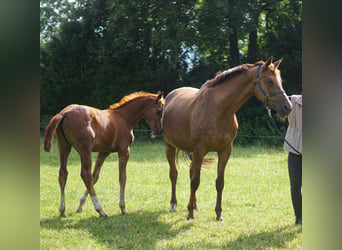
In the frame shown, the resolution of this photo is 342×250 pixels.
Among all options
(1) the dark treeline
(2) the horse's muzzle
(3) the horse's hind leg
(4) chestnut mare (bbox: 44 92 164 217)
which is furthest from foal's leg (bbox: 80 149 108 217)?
(1) the dark treeline

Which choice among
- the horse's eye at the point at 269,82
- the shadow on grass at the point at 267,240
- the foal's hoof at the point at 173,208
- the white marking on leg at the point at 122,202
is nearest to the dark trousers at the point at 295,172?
the shadow on grass at the point at 267,240

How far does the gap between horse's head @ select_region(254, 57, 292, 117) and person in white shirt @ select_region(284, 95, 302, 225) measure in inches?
6.6

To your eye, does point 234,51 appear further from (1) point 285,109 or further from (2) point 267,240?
(2) point 267,240

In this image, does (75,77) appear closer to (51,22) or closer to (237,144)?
(51,22)

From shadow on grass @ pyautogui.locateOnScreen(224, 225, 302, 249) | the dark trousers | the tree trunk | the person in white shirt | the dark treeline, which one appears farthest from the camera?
the tree trunk

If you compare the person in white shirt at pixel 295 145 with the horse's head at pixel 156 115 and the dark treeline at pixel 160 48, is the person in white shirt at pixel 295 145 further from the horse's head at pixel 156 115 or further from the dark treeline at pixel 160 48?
the dark treeline at pixel 160 48

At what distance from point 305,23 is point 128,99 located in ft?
13.3

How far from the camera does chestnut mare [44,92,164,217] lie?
3.72 metres

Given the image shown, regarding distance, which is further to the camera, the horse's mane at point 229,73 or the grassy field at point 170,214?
the horse's mane at point 229,73

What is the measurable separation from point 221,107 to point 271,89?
1.87ft

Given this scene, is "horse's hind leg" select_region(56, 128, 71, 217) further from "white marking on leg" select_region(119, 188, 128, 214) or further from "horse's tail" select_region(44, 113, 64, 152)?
"white marking on leg" select_region(119, 188, 128, 214)

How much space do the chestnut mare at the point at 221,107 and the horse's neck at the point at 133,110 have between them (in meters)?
0.60

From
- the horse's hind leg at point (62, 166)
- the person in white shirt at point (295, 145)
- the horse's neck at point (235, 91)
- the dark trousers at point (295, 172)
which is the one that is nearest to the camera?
the person in white shirt at point (295, 145)

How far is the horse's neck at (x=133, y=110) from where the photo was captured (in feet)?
14.6
